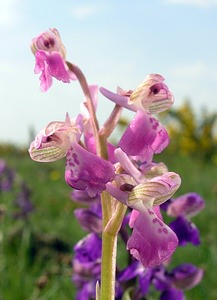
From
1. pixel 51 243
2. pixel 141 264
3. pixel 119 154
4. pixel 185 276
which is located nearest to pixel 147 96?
pixel 119 154

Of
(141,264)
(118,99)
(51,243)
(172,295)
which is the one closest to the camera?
(118,99)

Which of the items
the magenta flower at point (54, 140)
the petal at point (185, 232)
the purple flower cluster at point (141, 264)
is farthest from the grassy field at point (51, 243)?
the magenta flower at point (54, 140)

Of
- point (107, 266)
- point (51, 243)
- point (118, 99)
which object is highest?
point (118, 99)

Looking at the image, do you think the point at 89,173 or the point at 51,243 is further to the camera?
the point at 51,243

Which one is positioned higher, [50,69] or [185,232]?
[50,69]

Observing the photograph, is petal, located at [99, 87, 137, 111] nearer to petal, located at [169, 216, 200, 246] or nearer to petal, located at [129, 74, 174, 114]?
petal, located at [129, 74, 174, 114]

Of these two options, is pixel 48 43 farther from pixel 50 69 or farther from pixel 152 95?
pixel 152 95

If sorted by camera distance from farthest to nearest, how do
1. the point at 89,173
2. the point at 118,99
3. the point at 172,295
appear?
the point at 172,295
the point at 118,99
the point at 89,173

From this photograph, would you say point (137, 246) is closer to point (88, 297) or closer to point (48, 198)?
point (88, 297)
